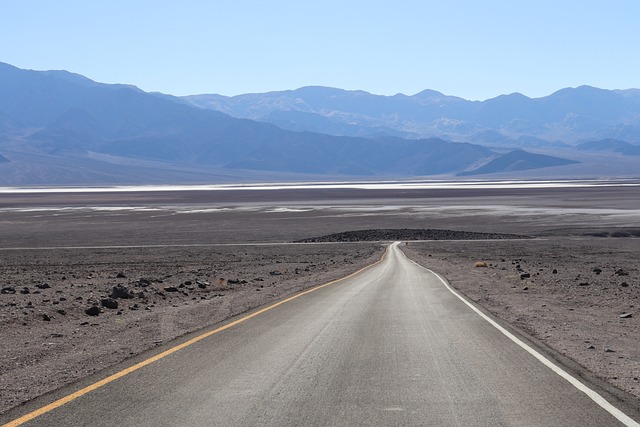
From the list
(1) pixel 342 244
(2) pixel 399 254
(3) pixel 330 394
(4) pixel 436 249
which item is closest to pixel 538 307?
(3) pixel 330 394

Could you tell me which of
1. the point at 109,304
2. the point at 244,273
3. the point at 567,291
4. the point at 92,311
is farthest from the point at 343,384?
the point at 244,273

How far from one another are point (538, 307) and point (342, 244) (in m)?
42.8

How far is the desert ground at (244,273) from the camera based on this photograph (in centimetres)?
1390

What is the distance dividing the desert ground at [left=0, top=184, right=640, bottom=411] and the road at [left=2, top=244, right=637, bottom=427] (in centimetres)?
98

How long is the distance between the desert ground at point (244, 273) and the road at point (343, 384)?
3.20 ft

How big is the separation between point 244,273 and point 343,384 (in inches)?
1140

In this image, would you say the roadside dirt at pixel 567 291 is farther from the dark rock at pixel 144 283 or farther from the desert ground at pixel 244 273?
the dark rock at pixel 144 283

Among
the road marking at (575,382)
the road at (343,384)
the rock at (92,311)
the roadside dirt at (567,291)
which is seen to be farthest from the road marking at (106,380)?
the roadside dirt at (567,291)

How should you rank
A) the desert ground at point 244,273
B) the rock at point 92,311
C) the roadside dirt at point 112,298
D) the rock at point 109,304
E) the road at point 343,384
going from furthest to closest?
the rock at point 109,304 < the rock at point 92,311 < the desert ground at point 244,273 < the roadside dirt at point 112,298 < the road at point 343,384

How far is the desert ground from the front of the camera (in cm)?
1390

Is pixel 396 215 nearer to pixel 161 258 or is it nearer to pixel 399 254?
pixel 399 254

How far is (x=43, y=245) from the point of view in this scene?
2506 inches

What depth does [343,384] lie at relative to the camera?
1042 cm

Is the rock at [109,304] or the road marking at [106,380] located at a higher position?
the road marking at [106,380]
